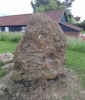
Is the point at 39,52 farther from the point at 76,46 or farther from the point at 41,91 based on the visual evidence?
the point at 76,46

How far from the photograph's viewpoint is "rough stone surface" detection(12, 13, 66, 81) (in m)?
3.60

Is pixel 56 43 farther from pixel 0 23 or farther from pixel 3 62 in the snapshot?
pixel 0 23

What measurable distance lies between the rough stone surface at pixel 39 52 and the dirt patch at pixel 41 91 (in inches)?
6.0

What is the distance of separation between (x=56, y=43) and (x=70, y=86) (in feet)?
3.65

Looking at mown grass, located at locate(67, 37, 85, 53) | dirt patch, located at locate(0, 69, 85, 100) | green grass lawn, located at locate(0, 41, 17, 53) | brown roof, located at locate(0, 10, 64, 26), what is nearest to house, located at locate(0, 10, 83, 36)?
brown roof, located at locate(0, 10, 64, 26)

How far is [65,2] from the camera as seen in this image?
144ft

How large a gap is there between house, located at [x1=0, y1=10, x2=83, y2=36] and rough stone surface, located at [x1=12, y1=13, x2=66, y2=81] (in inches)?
740

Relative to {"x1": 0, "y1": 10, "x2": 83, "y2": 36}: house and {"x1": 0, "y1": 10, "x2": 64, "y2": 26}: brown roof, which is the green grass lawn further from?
{"x1": 0, "y1": 10, "x2": 64, "y2": 26}: brown roof

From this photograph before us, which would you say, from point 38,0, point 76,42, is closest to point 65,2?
point 38,0

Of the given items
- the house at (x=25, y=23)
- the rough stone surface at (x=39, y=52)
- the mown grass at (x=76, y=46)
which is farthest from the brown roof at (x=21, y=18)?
the rough stone surface at (x=39, y=52)

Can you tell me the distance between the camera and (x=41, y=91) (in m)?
3.57

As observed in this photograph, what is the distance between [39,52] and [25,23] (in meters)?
20.6

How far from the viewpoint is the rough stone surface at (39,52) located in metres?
3.60

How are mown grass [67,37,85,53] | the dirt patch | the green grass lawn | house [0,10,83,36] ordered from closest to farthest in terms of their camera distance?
the dirt patch
the green grass lawn
mown grass [67,37,85,53]
house [0,10,83,36]
